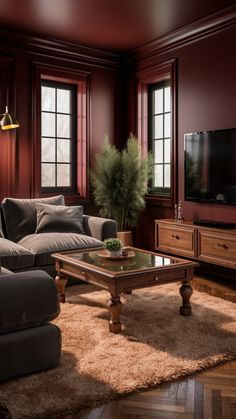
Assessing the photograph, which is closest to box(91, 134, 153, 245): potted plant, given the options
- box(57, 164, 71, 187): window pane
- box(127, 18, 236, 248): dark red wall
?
box(127, 18, 236, 248): dark red wall

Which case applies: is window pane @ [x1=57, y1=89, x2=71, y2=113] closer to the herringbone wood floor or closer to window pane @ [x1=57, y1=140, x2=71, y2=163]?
window pane @ [x1=57, y1=140, x2=71, y2=163]

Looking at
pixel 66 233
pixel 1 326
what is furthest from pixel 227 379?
pixel 66 233

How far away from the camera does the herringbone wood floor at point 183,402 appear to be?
1.99 meters

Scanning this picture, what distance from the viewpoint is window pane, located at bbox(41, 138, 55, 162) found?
571cm

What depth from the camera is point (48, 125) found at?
18.9 ft

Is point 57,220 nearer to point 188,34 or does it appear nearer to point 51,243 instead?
point 51,243

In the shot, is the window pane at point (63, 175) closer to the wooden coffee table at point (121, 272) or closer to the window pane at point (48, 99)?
the window pane at point (48, 99)

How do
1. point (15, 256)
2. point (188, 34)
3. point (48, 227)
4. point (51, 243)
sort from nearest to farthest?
1. point (15, 256)
2. point (51, 243)
3. point (48, 227)
4. point (188, 34)

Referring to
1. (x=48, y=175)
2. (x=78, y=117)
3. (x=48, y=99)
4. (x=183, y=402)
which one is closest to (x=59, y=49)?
(x=48, y=99)

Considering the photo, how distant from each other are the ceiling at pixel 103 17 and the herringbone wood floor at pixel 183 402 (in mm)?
3488

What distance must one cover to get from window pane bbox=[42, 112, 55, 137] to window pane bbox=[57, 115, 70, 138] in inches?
3.6

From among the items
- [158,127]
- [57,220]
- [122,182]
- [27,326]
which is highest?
[158,127]

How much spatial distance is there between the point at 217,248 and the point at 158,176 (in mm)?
1866

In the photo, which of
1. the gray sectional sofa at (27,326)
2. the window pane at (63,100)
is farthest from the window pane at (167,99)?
the gray sectional sofa at (27,326)
